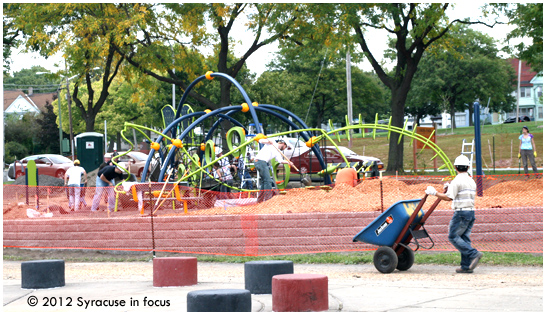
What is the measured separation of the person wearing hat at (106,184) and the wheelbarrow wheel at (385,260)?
675 cm

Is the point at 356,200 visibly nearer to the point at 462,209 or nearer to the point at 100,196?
the point at 462,209

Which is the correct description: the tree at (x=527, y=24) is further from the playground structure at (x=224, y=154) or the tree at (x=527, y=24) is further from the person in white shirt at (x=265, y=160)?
the person in white shirt at (x=265, y=160)

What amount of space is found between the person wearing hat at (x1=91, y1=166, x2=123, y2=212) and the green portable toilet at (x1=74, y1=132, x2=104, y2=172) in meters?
8.60

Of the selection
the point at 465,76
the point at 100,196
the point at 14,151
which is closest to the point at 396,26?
the point at 100,196

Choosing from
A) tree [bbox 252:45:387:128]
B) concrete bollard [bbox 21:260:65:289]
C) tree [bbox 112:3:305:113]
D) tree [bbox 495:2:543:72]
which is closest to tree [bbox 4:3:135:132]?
tree [bbox 112:3:305:113]

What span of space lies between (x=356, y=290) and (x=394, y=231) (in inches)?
62.0

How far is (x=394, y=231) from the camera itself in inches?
366

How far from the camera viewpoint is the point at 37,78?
113375 millimetres

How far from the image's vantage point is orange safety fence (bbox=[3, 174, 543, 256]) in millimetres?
11016

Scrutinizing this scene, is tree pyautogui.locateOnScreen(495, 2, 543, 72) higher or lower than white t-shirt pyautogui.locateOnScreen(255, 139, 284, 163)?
higher

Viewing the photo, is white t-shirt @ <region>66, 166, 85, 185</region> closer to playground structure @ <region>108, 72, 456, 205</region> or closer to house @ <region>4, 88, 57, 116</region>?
playground structure @ <region>108, 72, 456, 205</region>

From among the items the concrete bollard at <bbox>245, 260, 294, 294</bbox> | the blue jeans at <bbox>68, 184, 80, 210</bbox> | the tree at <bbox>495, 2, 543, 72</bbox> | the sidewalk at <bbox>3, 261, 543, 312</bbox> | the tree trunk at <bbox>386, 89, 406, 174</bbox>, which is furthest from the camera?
the tree trunk at <bbox>386, 89, 406, 174</bbox>

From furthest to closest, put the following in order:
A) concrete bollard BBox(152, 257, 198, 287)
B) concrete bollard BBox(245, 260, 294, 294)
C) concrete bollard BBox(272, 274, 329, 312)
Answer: concrete bollard BBox(152, 257, 198, 287) < concrete bollard BBox(245, 260, 294, 294) < concrete bollard BBox(272, 274, 329, 312)

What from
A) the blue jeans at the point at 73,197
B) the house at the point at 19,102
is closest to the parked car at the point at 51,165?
the blue jeans at the point at 73,197
